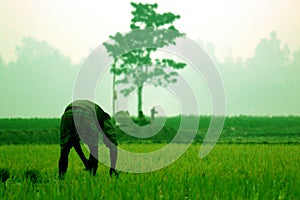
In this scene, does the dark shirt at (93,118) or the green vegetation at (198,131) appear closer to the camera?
the dark shirt at (93,118)

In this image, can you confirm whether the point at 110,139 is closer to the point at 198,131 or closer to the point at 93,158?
the point at 93,158

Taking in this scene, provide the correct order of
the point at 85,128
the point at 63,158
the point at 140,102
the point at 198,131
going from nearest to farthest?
the point at 85,128, the point at 63,158, the point at 140,102, the point at 198,131

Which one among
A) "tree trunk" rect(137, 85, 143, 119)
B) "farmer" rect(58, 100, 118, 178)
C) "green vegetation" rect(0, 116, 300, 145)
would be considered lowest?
"green vegetation" rect(0, 116, 300, 145)

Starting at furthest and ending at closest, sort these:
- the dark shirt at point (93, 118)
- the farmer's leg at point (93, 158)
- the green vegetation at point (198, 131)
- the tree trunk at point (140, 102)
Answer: the tree trunk at point (140, 102) → the green vegetation at point (198, 131) → the farmer's leg at point (93, 158) → the dark shirt at point (93, 118)

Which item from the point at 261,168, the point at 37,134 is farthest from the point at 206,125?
the point at 261,168

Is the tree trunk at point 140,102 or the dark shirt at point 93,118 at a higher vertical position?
the tree trunk at point 140,102

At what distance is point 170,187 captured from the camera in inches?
197

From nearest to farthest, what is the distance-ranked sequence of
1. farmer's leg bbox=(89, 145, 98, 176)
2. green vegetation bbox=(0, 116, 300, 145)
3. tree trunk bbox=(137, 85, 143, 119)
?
farmer's leg bbox=(89, 145, 98, 176) < green vegetation bbox=(0, 116, 300, 145) < tree trunk bbox=(137, 85, 143, 119)

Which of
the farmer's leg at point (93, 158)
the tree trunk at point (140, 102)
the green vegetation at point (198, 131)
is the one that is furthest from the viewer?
the tree trunk at point (140, 102)

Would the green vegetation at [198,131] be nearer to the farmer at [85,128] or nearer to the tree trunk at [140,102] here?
the tree trunk at [140,102]

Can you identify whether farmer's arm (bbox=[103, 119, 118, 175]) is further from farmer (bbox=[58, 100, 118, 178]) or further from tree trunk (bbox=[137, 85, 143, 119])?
tree trunk (bbox=[137, 85, 143, 119])

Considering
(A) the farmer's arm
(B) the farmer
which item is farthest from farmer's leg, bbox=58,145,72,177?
(A) the farmer's arm

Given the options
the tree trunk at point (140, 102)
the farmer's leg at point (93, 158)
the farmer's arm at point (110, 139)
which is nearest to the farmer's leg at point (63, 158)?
the farmer's leg at point (93, 158)

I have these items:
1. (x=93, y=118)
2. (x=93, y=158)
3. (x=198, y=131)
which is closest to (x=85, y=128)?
(x=93, y=118)
